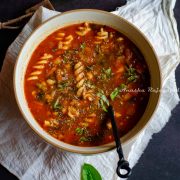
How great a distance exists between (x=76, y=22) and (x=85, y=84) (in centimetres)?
41

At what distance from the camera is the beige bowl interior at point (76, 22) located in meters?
2.21

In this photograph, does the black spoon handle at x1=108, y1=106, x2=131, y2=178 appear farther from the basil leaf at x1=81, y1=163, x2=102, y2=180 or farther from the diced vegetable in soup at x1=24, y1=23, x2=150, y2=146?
the basil leaf at x1=81, y1=163, x2=102, y2=180

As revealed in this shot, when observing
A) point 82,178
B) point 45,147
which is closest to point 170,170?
point 82,178

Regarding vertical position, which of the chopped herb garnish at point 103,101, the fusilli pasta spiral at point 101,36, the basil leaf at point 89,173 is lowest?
the basil leaf at point 89,173

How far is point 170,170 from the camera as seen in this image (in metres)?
2.66

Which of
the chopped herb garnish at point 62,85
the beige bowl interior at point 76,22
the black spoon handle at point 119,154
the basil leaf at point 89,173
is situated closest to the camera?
the black spoon handle at point 119,154

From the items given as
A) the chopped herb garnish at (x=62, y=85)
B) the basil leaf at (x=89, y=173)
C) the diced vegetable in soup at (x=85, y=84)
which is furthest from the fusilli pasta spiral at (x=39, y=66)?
the basil leaf at (x=89, y=173)

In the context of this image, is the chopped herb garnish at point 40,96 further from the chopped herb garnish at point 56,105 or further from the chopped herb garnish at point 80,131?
the chopped herb garnish at point 80,131

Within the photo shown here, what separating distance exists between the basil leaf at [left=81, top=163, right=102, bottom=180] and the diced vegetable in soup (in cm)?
25

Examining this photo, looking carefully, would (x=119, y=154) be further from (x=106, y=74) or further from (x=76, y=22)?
(x=76, y=22)

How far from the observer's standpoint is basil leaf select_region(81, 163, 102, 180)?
2449 millimetres

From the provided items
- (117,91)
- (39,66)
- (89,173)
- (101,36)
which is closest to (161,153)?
(89,173)

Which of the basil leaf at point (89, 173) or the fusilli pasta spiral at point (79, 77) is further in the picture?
the basil leaf at point (89, 173)

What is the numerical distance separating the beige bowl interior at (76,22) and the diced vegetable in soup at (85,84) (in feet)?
→ 0.12
